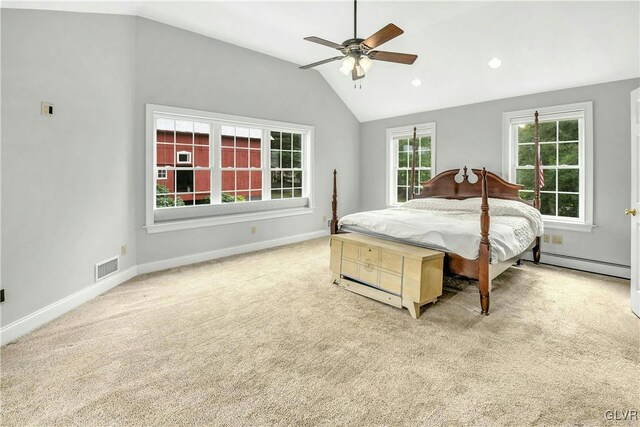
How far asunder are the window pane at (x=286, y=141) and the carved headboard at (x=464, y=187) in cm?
248

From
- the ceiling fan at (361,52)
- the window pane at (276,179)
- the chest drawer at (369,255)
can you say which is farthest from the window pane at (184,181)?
the chest drawer at (369,255)

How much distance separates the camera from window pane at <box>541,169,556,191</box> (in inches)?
175

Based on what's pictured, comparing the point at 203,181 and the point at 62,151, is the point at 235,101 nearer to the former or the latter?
the point at 203,181

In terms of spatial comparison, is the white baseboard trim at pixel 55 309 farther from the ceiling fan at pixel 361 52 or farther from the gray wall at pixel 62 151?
the ceiling fan at pixel 361 52

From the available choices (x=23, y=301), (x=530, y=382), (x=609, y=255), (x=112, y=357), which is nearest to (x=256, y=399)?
(x=112, y=357)

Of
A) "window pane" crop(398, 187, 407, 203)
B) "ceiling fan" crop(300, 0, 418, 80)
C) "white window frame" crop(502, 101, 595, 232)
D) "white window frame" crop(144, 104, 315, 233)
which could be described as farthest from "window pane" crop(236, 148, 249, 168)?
"white window frame" crop(502, 101, 595, 232)

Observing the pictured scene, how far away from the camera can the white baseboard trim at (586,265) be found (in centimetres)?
382

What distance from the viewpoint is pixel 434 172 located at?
559cm

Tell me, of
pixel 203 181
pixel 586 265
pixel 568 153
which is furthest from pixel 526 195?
pixel 203 181

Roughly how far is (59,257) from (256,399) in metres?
2.30

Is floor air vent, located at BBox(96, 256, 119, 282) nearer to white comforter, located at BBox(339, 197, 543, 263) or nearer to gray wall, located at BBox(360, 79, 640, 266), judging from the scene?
white comforter, located at BBox(339, 197, 543, 263)

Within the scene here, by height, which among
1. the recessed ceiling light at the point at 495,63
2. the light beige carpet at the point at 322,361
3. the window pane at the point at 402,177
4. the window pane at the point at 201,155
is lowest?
the light beige carpet at the point at 322,361

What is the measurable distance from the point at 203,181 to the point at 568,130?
518cm

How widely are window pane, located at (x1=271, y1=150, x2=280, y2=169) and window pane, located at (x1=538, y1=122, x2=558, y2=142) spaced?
4.04 m
